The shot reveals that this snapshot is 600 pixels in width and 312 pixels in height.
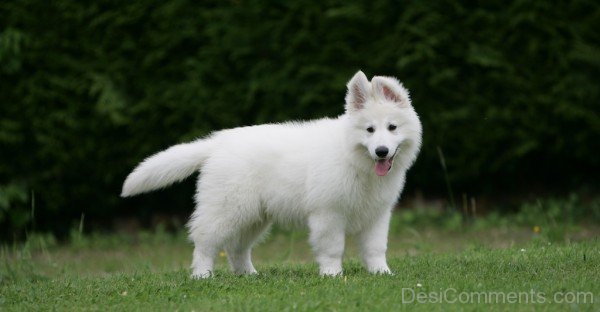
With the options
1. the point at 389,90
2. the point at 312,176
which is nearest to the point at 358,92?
the point at 389,90

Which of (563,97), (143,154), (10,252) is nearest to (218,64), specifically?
(143,154)

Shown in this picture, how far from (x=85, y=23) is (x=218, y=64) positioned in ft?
5.49

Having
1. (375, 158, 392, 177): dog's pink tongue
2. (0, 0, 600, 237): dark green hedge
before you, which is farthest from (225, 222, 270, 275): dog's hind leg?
(0, 0, 600, 237): dark green hedge

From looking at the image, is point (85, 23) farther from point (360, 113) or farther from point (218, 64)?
point (360, 113)

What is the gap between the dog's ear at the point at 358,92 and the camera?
21.7ft

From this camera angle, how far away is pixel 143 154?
35.0 ft

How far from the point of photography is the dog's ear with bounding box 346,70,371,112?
6602 millimetres

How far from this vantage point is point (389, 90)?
6629 millimetres

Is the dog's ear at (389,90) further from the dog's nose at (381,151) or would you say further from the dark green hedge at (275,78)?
the dark green hedge at (275,78)

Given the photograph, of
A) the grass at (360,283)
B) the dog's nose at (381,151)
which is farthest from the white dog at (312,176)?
the grass at (360,283)

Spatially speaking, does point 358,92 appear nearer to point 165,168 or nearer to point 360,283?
point 360,283

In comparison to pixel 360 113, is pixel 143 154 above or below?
below

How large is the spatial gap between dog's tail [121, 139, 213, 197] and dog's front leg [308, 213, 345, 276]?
1.12 metres

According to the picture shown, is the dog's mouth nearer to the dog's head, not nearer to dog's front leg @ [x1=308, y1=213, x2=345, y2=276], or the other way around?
the dog's head
